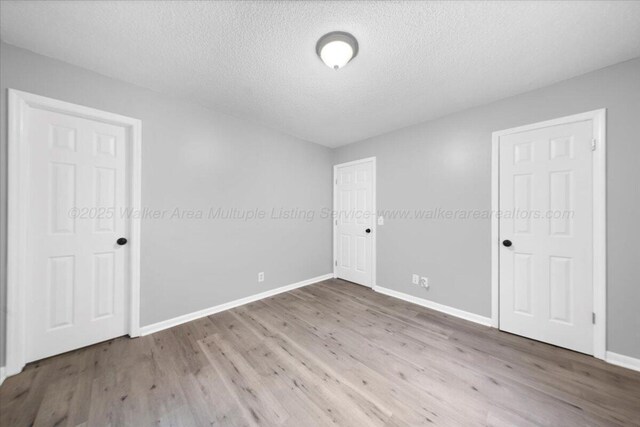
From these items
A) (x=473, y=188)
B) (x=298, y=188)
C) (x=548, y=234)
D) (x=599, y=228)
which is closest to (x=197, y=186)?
(x=298, y=188)

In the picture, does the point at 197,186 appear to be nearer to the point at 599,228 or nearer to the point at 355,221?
the point at 355,221

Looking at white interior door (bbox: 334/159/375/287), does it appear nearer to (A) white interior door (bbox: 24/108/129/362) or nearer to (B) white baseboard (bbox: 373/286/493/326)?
(B) white baseboard (bbox: 373/286/493/326)

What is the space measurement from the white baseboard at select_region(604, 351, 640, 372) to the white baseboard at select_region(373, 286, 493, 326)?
778 millimetres

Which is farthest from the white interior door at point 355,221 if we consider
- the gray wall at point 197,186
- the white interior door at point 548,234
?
the white interior door at point 548,234

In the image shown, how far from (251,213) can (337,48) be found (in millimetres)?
2160

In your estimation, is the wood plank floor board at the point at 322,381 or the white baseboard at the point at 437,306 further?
the white baseboard at the point at 437,306

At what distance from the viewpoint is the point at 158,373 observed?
1.68 m

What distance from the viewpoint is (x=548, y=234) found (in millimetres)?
2092

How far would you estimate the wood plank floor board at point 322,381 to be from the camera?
1.33 meters

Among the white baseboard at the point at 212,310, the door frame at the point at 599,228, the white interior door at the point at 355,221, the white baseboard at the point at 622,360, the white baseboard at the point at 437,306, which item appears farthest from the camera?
the white interior door at the point at 355,221

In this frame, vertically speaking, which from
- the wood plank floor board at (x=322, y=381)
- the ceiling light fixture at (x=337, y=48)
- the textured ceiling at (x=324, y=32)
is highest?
the textured ceiling at (x=324, y=32)

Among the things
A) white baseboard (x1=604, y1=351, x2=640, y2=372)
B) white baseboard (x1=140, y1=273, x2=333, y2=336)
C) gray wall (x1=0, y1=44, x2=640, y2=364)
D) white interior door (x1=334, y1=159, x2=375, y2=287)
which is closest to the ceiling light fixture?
gray wall (x1=0, y1=44, x2=640, y2=364)

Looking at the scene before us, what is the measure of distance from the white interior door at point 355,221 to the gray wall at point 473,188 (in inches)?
7.0

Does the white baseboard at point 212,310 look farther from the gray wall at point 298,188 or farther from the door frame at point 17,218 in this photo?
the door frame at point 17,218
